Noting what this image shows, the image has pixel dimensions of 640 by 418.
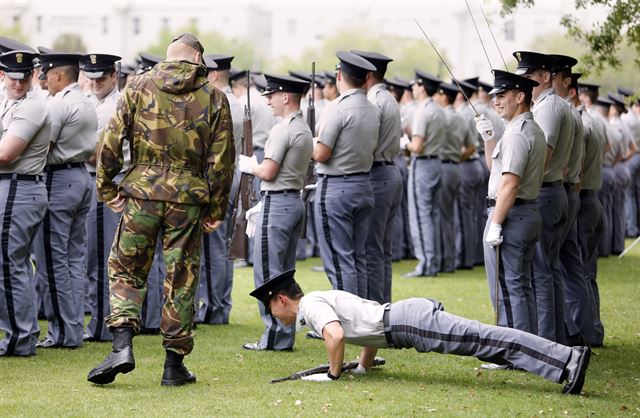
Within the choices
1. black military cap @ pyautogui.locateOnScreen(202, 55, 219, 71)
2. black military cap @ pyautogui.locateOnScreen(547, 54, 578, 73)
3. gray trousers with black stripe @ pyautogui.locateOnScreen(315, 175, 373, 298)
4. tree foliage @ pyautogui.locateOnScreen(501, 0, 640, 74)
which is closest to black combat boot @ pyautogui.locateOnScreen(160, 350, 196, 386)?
gray trousers with black stripe @ pyautogui.locateOnScreen(315, 175, 373, 298)

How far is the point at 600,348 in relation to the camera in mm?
10406

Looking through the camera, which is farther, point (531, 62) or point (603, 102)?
point (603, 102)

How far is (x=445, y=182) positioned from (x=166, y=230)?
27.7 feet

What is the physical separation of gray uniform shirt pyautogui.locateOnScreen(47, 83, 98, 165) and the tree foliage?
352 centimetres

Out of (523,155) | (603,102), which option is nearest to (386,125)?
(523,155)

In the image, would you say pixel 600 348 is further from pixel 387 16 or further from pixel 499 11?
pixel 387 16

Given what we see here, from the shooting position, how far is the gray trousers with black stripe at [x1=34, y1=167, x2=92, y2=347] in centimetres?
959

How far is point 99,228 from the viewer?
10.2 m

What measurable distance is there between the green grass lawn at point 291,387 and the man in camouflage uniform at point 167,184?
0.40 metres

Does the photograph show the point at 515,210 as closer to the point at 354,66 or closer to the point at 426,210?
the point at 354,66

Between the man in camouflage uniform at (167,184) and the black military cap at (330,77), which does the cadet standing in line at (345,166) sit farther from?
the black military cap at (330,77)

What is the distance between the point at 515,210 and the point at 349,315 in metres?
1.63

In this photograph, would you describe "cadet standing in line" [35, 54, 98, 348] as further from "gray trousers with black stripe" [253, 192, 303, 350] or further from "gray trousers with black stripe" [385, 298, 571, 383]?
"gray trousers with black stripe" [385, 298, 571, 383]

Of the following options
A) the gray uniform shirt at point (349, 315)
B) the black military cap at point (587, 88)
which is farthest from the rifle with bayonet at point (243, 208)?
the black military cap at point (587, 88)
